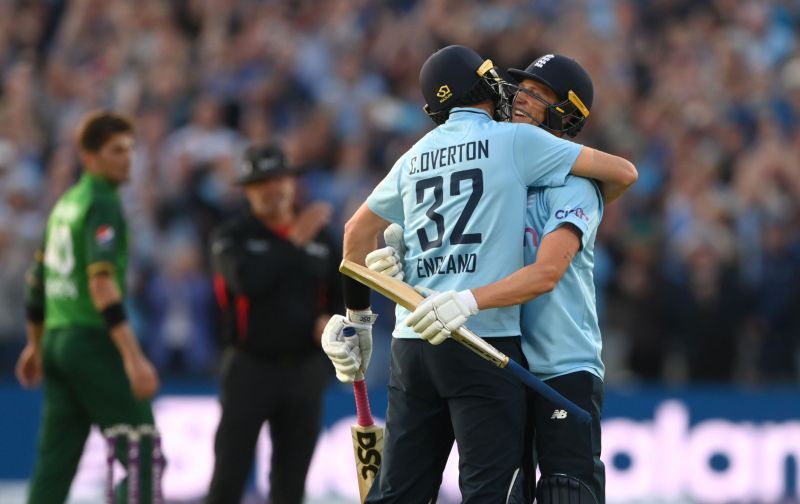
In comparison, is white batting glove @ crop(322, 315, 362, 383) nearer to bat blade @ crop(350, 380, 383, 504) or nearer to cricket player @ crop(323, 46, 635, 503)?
bat blade @ crop(350, 380, 383, 504)

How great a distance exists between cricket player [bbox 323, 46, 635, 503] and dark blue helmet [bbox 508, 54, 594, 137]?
0.25m

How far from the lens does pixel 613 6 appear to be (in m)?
16.6

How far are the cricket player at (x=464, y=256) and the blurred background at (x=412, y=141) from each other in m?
6.16

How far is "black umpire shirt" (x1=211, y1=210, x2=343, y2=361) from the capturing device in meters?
8.88

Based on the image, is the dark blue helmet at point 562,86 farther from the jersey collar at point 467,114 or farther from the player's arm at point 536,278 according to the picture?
the player's arm at point 536,278

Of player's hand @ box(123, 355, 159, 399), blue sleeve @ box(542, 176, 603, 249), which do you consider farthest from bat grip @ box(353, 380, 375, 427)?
player's hand @ box(123, 355, 159, 399)

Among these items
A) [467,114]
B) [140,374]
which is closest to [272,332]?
[140,374]

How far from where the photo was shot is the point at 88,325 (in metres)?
8.48

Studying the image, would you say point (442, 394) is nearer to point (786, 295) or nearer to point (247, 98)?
point (786, 295)

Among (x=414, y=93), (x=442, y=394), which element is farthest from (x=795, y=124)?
(x=442, y=394)

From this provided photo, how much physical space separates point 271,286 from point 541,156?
10.7ft

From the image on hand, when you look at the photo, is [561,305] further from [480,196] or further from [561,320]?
[480,196]

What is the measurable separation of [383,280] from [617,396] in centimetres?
671

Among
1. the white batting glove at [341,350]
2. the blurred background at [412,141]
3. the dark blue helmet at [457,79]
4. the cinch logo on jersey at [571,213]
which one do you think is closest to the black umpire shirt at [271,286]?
the white batting glove at [341,350]
